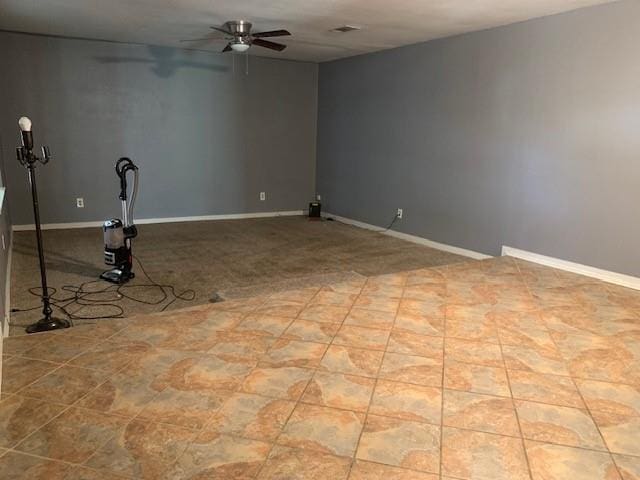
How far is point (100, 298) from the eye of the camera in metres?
3.85

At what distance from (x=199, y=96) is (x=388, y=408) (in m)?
5.98

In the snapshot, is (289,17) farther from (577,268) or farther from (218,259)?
(577,268)

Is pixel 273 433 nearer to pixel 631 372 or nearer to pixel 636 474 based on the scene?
pixel 636 474

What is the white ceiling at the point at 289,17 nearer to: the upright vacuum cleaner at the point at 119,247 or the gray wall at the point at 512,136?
the gray wall at the point at 512,136

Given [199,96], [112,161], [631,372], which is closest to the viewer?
[631,372]

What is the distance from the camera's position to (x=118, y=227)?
4.25m

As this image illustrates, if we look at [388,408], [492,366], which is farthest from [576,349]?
[388,408]

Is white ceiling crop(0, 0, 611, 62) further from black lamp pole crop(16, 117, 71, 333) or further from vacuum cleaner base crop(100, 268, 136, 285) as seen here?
vacuum cleaner base crop(100, 268, 136, 285)

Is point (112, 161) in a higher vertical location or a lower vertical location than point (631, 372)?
higher

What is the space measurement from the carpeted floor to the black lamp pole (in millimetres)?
250

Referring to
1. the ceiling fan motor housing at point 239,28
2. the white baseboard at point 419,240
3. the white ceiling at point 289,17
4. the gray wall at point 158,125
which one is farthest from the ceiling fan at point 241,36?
the white baseboard at point 419,240

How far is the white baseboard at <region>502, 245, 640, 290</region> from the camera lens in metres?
3.73

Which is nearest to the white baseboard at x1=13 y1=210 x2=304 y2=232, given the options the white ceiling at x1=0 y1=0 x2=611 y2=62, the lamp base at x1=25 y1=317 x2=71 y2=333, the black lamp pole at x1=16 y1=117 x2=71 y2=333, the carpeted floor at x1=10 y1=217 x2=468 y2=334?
the carpeted floor at x1=10 y1=217 x2=468 y2=334

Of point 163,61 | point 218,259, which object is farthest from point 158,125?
point 218,259
